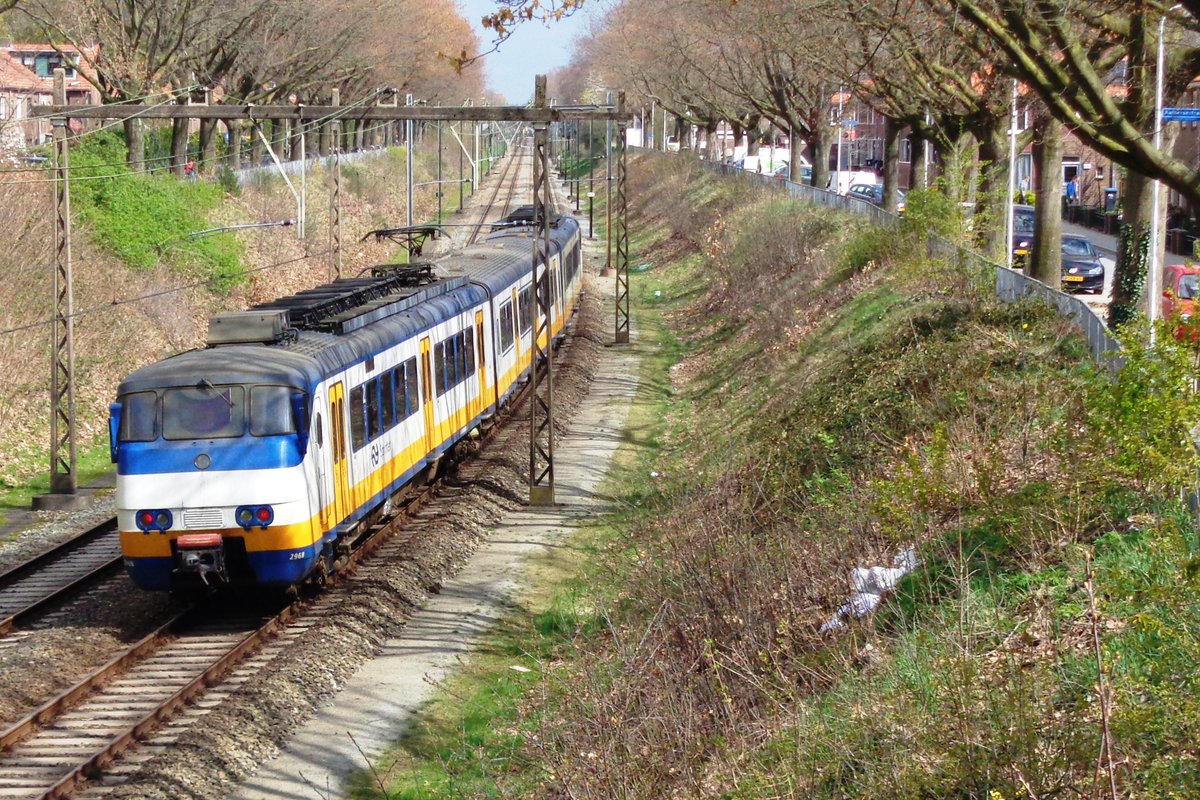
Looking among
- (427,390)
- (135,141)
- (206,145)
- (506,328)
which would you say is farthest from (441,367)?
(206,145)

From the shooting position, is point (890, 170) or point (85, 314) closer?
point (85, 314)

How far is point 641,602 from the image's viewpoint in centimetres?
1271

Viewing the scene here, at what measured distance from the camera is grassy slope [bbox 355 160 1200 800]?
664 cm

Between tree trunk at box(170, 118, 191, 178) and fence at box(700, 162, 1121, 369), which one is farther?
tree trunk at box(170, 118, 191, 178)

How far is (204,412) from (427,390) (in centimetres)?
539

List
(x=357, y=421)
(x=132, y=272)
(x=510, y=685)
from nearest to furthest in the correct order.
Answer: (x=510, y=685), (x=357, y=421), (x=132, y=272)

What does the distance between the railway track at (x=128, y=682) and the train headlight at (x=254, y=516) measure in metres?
1.21

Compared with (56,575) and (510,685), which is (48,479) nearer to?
(56,575)

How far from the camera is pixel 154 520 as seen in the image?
43.0ft

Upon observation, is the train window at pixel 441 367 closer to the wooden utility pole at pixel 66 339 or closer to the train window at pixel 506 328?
the train window at pixel 506 328

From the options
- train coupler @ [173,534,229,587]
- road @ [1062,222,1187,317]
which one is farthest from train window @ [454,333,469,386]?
road @ [1062,222,1187,317]

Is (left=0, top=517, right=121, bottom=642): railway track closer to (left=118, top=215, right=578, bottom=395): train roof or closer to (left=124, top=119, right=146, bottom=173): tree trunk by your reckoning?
(left=118, top=215, right=578, bottom=395): train roof

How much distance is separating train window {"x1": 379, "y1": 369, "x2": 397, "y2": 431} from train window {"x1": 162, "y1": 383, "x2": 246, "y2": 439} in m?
3.10

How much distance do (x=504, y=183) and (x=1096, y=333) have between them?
8560 cm
